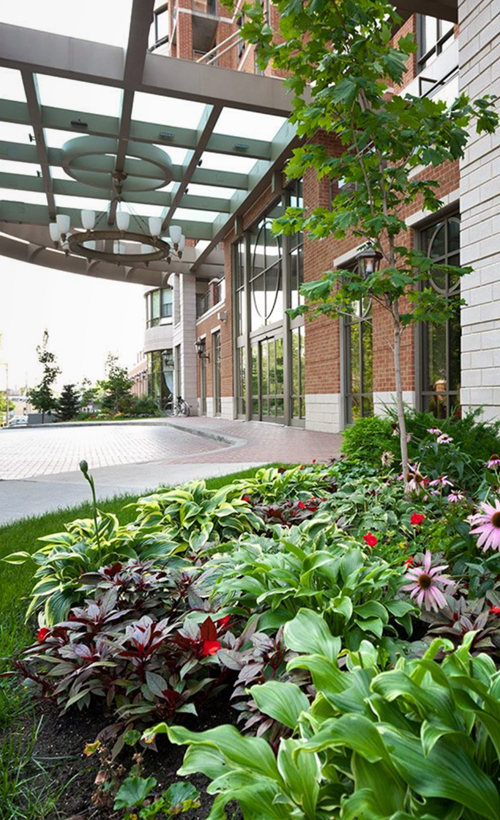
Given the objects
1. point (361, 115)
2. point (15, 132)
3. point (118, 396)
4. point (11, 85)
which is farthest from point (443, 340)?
point (118, 396)

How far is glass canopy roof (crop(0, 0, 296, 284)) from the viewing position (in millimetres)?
9477

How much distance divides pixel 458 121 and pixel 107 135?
10.3 meters

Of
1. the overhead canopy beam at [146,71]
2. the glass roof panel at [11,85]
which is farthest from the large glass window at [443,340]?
the glass roof panel at [11,85]

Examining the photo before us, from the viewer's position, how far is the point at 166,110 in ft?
38.3

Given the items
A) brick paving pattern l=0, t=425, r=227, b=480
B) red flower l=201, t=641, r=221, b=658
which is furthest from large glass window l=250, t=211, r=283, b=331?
red flower l=201, t=641, r=221, b=658

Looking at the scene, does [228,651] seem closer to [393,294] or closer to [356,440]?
[393,294]

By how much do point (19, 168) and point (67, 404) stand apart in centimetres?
1753

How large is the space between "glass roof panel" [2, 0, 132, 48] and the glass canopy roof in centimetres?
2

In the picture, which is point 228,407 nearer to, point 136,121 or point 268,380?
point 268,380

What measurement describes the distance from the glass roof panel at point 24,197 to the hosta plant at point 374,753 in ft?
59.7

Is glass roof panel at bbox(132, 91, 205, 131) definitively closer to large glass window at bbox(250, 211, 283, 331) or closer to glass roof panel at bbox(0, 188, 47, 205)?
large glass window at bbox(250, 211, 283, 331)

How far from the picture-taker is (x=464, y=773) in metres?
0.89

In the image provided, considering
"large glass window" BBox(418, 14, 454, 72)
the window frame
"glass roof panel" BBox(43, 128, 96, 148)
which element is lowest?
the window frame

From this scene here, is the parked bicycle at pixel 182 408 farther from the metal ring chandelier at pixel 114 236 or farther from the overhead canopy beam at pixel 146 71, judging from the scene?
the overhead canopy beam at pixel 146 71
